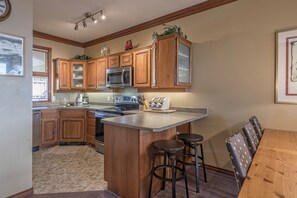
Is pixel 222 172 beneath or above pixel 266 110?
beneath

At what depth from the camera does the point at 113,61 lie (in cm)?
415

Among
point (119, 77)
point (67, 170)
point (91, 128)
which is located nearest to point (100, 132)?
point (91, 128)

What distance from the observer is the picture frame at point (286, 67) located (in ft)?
7.53

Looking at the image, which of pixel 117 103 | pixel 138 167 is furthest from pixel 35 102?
pixel 138 167

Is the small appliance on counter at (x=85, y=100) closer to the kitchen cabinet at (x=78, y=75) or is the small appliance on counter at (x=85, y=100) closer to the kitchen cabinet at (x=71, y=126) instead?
the kitchen cabinet at (x=78, y=75)

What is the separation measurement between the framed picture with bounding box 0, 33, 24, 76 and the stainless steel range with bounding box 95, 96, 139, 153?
1790 millimetres

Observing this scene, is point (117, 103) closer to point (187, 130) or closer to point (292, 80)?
point (187, 130)

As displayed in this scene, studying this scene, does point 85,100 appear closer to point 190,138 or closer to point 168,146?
point 190,138

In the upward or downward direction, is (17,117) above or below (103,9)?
below

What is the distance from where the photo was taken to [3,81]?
80.0 inches

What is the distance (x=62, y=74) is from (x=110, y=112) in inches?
77.2

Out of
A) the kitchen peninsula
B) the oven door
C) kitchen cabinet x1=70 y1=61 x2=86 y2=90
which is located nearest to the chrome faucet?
kitchen cabinet x1=70 y1=61 x2=86 y2=90

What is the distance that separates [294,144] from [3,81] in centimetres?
315

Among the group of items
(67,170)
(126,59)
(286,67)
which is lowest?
(67,170)
